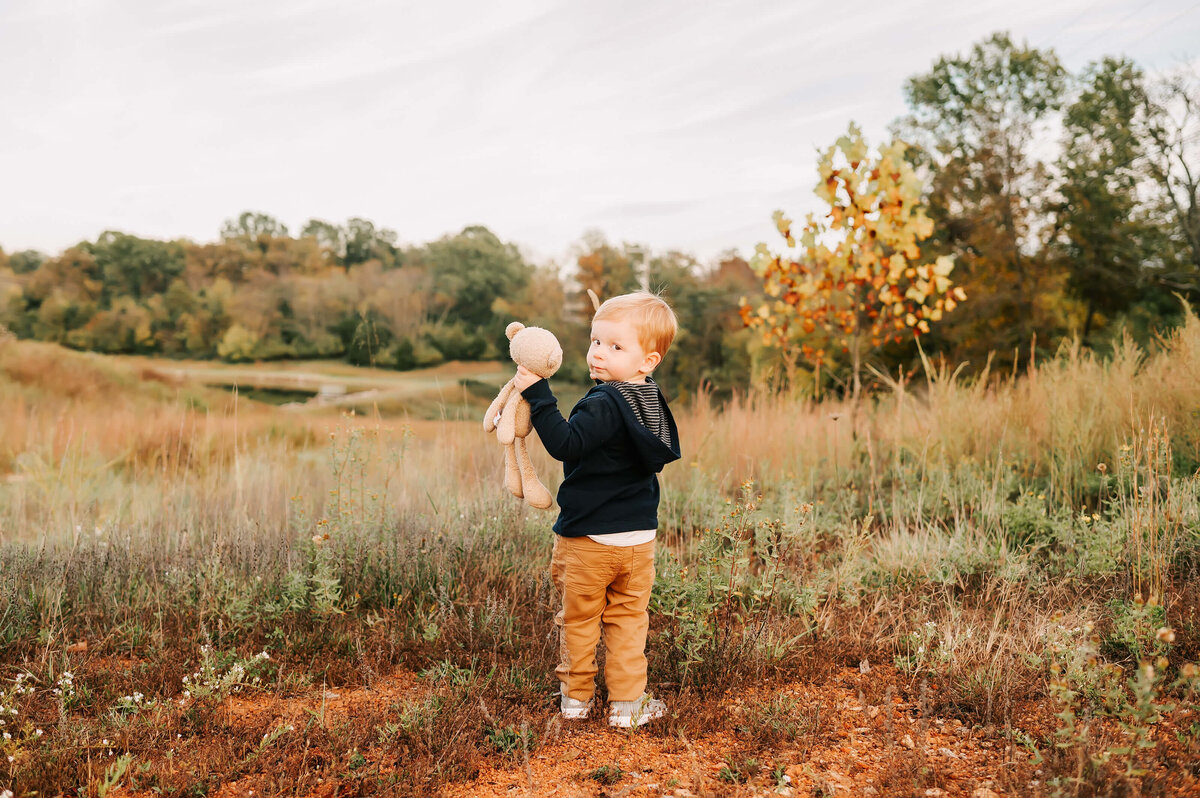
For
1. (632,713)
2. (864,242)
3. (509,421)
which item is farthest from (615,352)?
(864,242)

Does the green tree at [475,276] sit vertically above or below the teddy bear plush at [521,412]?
above

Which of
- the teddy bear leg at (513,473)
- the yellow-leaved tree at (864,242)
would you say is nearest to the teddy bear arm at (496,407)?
the teddy bear leg at (513,473)

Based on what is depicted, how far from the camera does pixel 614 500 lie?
2502 mm

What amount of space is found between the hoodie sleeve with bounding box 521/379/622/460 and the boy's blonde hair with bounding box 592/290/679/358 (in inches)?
10.2

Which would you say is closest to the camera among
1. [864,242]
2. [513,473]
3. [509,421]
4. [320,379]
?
[509,421]

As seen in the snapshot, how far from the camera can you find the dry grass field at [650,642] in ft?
7.37

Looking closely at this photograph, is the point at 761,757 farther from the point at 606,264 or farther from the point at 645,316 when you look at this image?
the point at 606,264

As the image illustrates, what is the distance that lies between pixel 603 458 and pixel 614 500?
15cm

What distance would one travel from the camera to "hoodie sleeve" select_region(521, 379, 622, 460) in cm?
233

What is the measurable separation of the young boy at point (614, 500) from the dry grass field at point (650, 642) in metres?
0.20

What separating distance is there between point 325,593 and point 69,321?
2114 cm

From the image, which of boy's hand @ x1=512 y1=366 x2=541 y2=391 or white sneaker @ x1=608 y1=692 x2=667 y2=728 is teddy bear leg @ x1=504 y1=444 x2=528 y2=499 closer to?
boy's hand @ x1=512 y1=366 x2=541 y2=391

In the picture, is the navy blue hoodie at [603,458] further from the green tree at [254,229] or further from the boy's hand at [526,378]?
the green tree at [254,229]

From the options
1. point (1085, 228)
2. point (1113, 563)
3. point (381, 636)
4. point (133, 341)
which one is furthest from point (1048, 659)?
point (133, 341)
